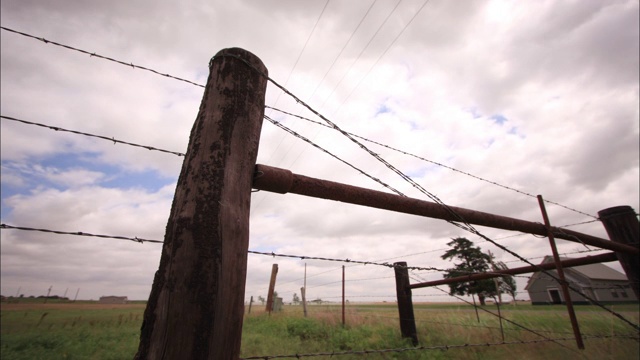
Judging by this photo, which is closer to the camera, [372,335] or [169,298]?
[169,298]

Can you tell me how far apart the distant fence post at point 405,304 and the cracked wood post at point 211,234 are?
16.8 ft

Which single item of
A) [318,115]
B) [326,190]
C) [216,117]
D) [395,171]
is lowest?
[326,190]

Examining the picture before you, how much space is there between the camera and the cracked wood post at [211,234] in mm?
1002

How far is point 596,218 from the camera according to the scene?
4164 millimetres

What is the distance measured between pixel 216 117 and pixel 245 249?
2.25 feet

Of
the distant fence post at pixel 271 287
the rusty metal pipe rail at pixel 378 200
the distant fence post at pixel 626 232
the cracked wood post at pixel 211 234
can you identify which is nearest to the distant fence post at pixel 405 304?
the rusty metal pipe rail at pixel 378 200

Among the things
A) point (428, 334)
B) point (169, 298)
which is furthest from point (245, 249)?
point (428, 334)

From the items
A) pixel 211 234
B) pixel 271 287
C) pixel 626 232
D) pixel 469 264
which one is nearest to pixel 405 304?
pixel 626 232

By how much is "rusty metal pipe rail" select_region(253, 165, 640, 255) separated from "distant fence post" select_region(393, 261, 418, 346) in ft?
9.34

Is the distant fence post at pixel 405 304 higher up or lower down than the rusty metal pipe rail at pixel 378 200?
lower down

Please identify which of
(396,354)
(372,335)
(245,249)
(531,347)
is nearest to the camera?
A: (245,249)

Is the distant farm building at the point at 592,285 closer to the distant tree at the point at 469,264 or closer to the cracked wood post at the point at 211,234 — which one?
the distant tree at the point at 469,264

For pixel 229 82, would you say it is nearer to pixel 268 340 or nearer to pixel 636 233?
pixel 636 233

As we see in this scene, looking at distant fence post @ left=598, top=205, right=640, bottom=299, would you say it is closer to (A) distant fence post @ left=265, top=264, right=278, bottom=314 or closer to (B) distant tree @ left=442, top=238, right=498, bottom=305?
(A) distant fence post @ left=265, top=264, right=278, bottom=314
